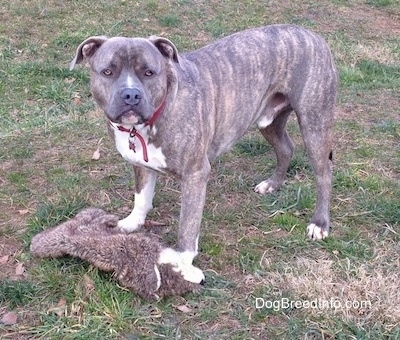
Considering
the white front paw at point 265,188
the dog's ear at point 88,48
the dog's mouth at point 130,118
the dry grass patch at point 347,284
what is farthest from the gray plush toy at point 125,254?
the white front paw at point 265,188

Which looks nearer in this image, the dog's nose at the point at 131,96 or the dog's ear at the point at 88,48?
the dog's nose at the point at 131,96

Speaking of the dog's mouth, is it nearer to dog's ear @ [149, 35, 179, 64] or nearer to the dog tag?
the dog tag

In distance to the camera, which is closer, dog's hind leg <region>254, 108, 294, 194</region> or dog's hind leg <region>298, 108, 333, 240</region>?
dog's hind leg <region>298, 108, 333, 240</region>

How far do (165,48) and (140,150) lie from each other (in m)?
0.58

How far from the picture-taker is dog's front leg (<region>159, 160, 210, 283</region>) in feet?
11.5

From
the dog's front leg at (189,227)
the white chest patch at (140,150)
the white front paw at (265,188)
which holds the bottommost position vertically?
the white front paw at (265,188)

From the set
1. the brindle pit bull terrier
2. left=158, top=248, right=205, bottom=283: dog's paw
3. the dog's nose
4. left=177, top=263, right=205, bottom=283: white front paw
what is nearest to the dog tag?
the brindle pit bull terrier

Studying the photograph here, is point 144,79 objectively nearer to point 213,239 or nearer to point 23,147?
point 213,239

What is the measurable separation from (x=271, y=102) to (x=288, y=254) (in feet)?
3.44

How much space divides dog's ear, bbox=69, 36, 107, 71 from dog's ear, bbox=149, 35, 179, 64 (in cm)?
28

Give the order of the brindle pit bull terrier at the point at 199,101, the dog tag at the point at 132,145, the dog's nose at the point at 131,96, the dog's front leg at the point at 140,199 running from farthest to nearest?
the dog's front leg at the point at 140,199 → the dog tag at the point at 132,145 → the brindle pit bull terrier at the point at 199,101 → the dog's nose at the point at 131,96

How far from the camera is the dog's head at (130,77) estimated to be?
3102 mm

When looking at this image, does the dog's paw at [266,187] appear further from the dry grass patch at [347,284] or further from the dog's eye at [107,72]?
the dog's eye at [107,72]

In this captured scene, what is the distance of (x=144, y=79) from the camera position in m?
3.21
